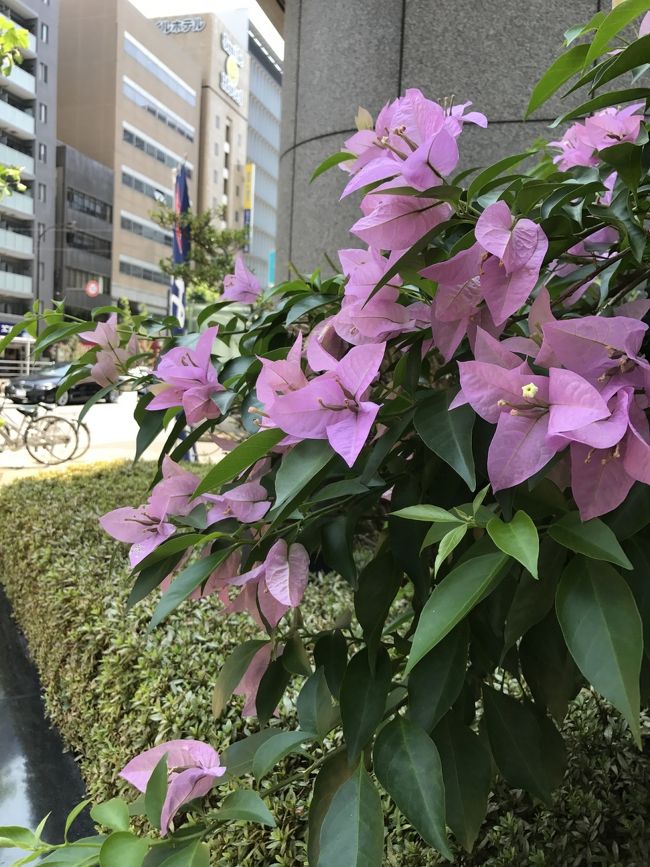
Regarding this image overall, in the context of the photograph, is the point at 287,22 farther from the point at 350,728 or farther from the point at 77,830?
the point at 350,728

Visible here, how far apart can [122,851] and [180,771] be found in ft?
0.35

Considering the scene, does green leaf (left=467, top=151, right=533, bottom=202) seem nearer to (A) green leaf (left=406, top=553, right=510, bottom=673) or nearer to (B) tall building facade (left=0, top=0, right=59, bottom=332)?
(A) green leaf (left=406, top=553, right=510, bottom=673)

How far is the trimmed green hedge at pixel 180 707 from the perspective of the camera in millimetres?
1196

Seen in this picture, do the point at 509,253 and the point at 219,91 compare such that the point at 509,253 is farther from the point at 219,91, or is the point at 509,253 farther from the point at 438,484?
the point at 219,91

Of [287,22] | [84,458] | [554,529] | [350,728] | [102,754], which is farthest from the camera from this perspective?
[84,458]

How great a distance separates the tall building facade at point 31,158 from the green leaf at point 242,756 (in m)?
22.7

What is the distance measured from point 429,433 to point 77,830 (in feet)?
6.50

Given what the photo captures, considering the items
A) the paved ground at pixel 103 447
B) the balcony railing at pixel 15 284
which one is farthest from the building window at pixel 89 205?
the paved ground at pixel 103 447

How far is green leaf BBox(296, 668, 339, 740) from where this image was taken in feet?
2.15

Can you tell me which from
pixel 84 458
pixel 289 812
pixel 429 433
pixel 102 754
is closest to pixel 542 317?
pixel 429 433

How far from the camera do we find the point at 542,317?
0.47 meters

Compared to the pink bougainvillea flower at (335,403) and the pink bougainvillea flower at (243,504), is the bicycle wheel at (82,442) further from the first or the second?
the pink bougainvillea flower at (335,403)

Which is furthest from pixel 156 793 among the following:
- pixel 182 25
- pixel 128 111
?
pixel 182 25

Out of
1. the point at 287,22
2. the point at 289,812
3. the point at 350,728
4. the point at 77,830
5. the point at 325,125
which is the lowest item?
the point at 77,830
